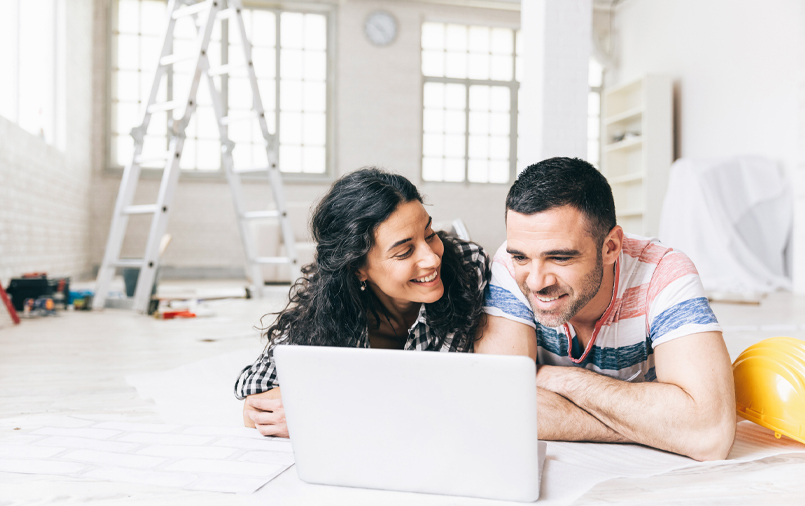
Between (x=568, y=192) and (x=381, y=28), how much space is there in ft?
22.9

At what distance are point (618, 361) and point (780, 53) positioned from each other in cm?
531

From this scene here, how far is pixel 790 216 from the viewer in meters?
5.48

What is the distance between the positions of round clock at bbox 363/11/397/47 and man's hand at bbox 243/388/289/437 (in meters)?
6.86

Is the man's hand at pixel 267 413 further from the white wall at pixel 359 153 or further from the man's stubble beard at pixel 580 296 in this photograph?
the white wall at pixel 359 153

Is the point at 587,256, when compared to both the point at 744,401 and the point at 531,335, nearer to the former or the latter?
the point at 531,335

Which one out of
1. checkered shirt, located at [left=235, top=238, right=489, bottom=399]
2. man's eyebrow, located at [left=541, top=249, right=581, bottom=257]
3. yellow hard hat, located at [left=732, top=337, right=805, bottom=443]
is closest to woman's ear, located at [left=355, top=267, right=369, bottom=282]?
checkered shirt, located at [left=235, top=238, right=489, bottom=399]

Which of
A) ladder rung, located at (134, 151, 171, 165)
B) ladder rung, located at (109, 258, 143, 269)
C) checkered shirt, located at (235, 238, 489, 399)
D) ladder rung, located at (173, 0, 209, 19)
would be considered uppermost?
ladder rung, located at (173, 0, 209, 19)

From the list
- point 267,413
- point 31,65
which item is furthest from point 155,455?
point 31,65

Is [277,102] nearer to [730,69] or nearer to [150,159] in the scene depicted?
[150,159]

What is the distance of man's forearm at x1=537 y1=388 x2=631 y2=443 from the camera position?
1373 mm

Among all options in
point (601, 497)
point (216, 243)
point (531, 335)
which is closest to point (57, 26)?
point (216, 243)

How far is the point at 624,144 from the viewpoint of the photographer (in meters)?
7.53

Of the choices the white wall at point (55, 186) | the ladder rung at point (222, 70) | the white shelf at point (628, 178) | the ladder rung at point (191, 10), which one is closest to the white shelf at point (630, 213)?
the white shelf at point (628, 178)

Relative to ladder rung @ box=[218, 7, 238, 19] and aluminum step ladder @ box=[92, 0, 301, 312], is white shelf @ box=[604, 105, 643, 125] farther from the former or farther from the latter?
ladder rung @ box=[218, 7, 238, 19]
